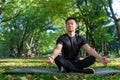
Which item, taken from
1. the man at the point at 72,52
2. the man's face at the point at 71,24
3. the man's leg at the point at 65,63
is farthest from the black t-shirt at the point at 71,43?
the man's face at the point at 71,24

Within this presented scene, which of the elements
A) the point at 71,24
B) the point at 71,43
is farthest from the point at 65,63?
the point at 71,24

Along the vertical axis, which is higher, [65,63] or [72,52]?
[72,52]

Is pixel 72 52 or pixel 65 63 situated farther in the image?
pixel 72 52

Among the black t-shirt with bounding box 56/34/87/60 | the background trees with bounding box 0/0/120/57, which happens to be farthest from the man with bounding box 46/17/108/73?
the background trees with bounding box 0/0/120/57

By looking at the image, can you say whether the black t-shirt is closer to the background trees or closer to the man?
the man

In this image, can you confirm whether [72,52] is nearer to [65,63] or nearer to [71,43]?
[71,43]

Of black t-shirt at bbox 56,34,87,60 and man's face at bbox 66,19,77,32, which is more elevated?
man's face at bbox 66,19,77,32

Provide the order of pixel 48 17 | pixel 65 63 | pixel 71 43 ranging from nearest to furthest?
pixel 65 63
pixel 71 43
pixel 48 17

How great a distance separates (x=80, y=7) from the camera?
34688 millimetres

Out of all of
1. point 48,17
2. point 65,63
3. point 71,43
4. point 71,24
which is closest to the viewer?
point 71,24

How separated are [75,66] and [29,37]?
162 feet

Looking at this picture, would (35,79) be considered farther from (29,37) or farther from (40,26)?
(29,37)

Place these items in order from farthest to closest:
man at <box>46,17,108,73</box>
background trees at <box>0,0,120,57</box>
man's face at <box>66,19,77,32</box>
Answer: background trees at <box>0,0,120,57</box> → man at <box>46,17,108,73</box> → man's face at <box>66,19,77,32</box>

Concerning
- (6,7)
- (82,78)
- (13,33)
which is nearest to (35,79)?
(82,78)
